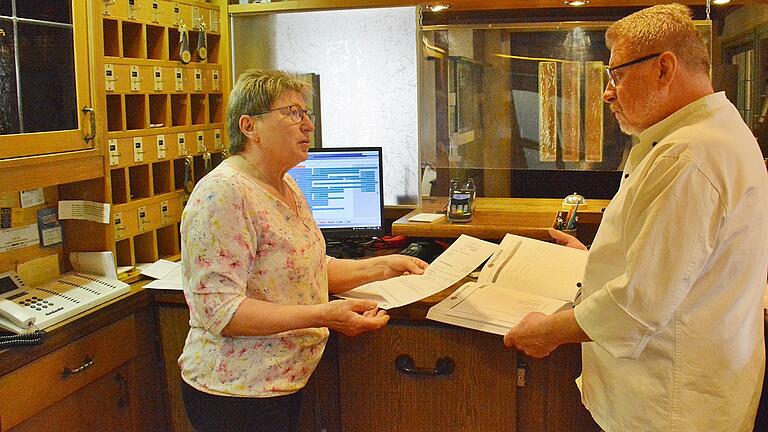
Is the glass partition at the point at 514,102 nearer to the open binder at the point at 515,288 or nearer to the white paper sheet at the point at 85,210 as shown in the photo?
the open binder at the point at 515,288

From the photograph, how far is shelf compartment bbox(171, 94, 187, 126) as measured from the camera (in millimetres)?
2584

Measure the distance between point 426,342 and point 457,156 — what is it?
0.92 m

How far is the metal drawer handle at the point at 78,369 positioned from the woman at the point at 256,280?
36cm

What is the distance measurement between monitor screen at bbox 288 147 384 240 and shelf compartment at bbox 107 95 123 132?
62 centimetres

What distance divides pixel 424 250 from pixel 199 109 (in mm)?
980

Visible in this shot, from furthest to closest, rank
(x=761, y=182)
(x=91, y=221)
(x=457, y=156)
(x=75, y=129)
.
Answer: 1. (x=457, y=156)
2. (x=91, y=221)
3. (x=75, y=129)
4. (x=761, y=182)

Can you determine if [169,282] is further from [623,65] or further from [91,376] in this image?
[623,65]

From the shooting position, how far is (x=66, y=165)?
1948mm

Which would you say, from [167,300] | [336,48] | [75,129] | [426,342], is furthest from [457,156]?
[75,129]

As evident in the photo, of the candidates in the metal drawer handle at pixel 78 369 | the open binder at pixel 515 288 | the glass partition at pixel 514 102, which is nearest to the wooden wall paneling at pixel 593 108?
the glass partition at pixel 514 102

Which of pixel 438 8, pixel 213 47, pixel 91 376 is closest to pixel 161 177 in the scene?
pixel 213 47

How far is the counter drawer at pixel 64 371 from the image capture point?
1702mm

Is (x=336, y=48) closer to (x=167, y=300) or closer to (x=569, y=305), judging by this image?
(x=167, y=300)

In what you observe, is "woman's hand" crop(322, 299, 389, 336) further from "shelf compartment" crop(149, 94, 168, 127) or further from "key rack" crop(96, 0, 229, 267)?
"shelf compartment" crop(149, 94, 168, 127)
